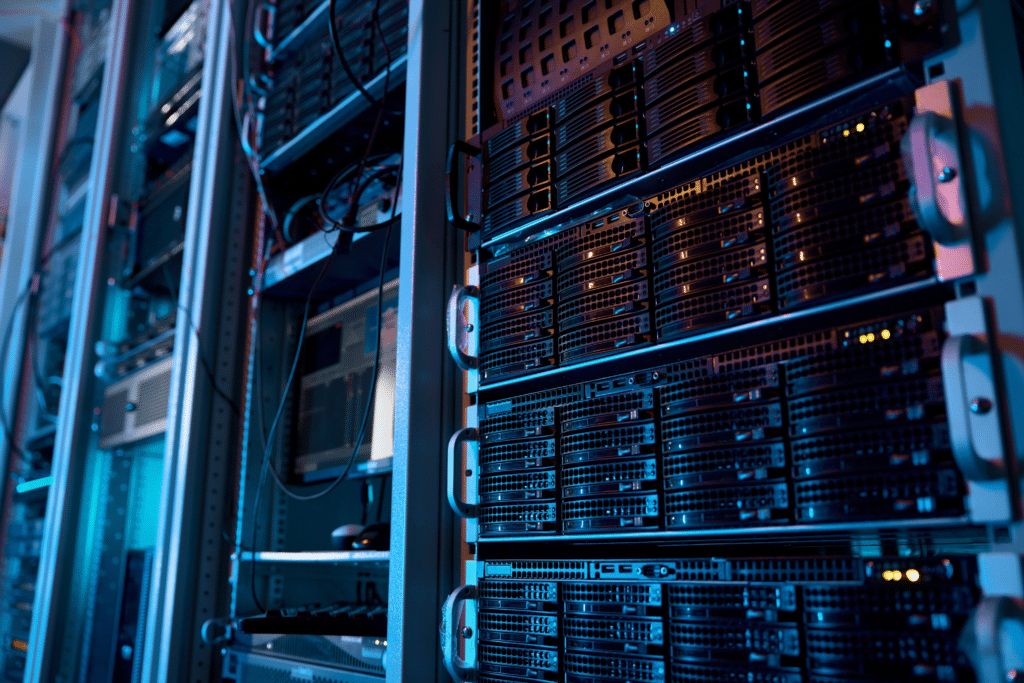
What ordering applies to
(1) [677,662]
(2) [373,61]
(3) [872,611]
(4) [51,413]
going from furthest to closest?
(4) [51,413] → (2) [373,61] → (1) [677,662] → (3) [872,611]

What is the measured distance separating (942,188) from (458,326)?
702mm

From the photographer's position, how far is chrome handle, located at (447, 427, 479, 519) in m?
1.14

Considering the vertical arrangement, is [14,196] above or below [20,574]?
above

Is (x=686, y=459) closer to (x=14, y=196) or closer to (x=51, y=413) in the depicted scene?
(x=51, y=413)

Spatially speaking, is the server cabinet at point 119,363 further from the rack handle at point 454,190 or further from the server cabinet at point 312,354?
the rack handle at point 454,190

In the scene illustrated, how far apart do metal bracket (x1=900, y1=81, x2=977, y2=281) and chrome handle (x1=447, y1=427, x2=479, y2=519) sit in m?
0.67

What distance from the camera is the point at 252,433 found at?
1.75 m

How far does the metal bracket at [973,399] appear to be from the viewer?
25.5 inches

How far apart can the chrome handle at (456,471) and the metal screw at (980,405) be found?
2.22 feet

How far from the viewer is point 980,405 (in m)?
0.66

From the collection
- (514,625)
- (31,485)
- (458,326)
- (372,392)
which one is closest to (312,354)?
(372,392)

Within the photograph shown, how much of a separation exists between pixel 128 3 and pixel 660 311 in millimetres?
2461

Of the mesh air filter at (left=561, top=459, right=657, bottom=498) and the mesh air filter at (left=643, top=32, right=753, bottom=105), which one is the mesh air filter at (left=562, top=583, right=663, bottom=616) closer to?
the mesh air filter at (left=561, top=459, right=657, bottom=498)

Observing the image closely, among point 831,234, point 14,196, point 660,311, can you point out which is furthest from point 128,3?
point 831,234
